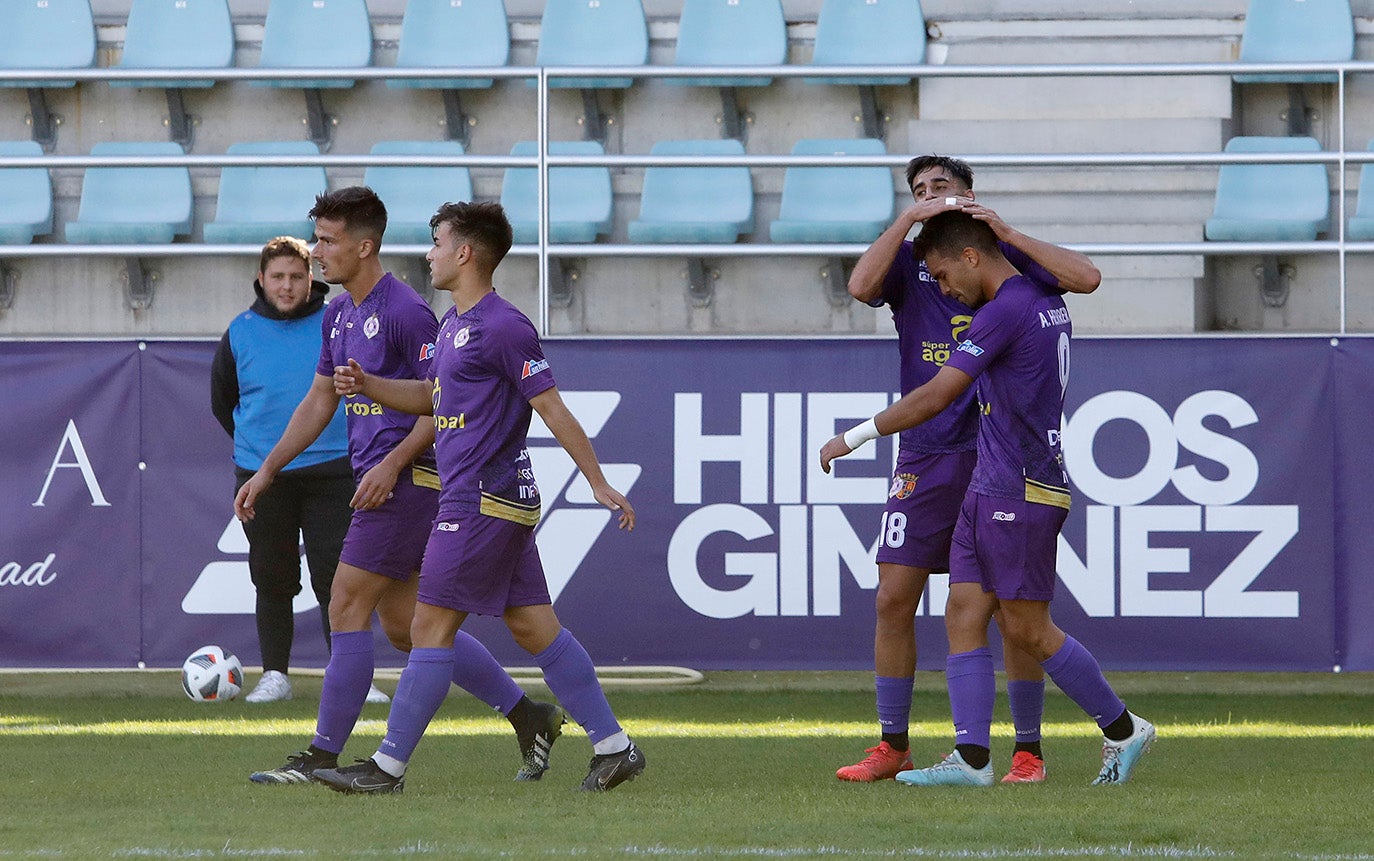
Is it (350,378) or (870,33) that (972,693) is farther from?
(870,33)

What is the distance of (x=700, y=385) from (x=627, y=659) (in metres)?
1.31

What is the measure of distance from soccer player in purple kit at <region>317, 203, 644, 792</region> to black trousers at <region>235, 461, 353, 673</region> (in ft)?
9.05

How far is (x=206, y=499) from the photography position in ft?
28.7

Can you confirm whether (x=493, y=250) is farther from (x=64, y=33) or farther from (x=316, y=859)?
(x=64, y=33)

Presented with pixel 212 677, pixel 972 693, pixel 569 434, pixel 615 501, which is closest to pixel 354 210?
pixel 569 434

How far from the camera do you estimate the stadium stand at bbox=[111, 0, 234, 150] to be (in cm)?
1175

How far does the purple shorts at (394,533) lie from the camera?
219 inches

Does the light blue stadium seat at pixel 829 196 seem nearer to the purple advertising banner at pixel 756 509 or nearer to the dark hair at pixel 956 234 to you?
the purple advertising banner at pixel 756 509

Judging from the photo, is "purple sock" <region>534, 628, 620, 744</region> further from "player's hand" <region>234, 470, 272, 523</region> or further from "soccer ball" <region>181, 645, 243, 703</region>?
"soccer ball" <region>181, 645, 243, 703</region>

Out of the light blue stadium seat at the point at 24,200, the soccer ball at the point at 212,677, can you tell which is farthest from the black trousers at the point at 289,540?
the light blue stadium seat at the point at 24,200

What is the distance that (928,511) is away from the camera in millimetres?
5719

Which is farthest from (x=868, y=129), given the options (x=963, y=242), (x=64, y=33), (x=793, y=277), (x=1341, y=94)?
(x=963, y=242)

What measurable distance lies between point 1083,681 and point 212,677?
4190 millimetres

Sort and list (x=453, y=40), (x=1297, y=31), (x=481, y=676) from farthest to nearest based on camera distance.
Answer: (x=453, y=40) < (x=1297, y=31) < (x=481, y=676)
